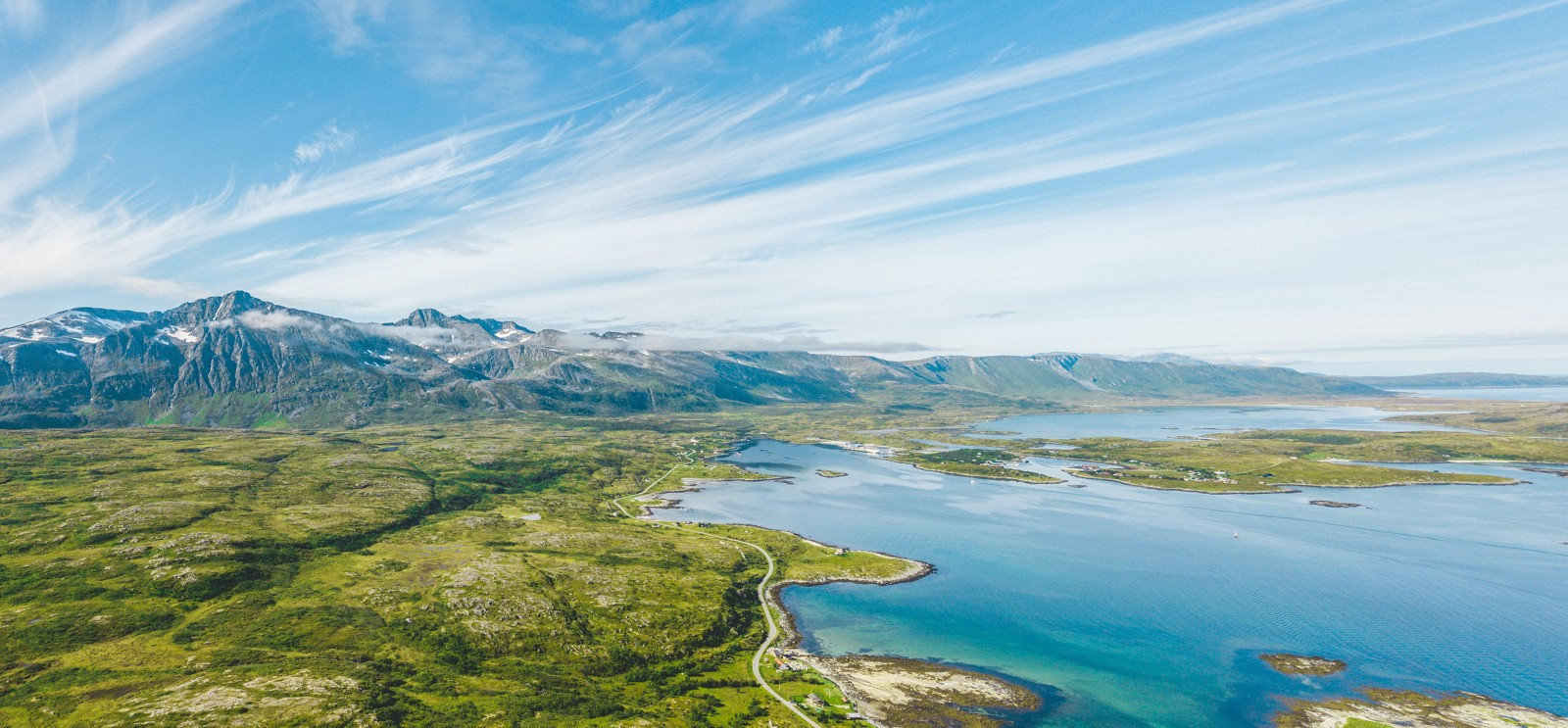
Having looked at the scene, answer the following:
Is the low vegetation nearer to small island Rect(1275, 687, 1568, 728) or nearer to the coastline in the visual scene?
the coastline

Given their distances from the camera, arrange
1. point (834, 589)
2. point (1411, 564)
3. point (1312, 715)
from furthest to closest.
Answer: point (1411, 564), point (834, 589), point (1312, 715)

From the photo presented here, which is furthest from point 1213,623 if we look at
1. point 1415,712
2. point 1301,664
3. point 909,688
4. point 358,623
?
point 358,623

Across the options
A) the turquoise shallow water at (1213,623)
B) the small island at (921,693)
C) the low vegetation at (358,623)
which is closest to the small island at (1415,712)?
the turquoise shallow water at (1213,623)

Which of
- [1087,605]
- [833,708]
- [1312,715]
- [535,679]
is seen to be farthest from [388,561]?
[1312,715]

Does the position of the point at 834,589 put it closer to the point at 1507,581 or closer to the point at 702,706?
the point at 702,706

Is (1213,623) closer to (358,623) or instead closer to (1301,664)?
(1301,664)

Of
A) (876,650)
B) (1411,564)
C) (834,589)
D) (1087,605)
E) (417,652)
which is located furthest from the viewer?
(1411,564)

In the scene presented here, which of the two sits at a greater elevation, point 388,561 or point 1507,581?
point 1507,581

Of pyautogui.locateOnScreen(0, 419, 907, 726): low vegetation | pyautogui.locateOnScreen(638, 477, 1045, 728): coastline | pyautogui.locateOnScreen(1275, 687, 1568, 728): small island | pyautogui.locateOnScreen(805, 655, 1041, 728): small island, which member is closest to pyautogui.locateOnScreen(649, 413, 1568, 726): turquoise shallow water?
pyautogui.locateOnScreen(1275, 687, 1568, 728): small island
